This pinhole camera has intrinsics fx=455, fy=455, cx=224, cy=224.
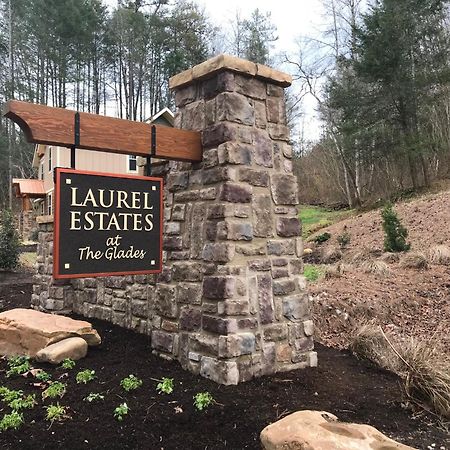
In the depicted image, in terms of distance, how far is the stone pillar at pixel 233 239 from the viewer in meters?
3.62

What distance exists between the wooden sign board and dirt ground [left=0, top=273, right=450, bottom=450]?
929 millimetres

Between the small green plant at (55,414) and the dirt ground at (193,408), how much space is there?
49mm

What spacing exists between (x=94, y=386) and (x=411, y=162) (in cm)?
1574

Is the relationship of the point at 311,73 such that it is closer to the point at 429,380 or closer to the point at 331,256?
the point at 331,256

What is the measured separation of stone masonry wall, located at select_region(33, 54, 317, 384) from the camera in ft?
11.9

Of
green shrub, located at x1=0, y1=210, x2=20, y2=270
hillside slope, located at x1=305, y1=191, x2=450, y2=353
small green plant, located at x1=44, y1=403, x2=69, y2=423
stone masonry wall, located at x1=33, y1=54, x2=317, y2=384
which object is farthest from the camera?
green shrub, located at x1=0, y1=210, x2=20, y2=270

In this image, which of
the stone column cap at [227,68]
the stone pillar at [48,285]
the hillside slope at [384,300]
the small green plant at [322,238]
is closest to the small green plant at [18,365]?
the stone pillar at [48,285]

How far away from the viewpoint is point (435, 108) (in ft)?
59.9

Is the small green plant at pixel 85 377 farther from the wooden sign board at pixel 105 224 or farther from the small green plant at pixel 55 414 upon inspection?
the wooden sign board at pixel 105 224

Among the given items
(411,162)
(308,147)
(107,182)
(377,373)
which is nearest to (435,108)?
(411,162)

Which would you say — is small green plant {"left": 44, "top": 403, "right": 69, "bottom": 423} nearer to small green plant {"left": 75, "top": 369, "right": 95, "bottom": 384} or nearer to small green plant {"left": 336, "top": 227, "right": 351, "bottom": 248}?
small green plant {"left": 75, "top": 369, "right": 95, "bottom": 384}

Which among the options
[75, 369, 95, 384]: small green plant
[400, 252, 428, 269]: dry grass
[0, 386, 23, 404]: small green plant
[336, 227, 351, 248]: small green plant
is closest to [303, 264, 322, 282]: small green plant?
[400, 252, 428, 269]: dry grass

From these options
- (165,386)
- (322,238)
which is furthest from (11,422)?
(322,238)

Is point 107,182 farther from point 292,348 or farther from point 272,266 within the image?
point 292,348
